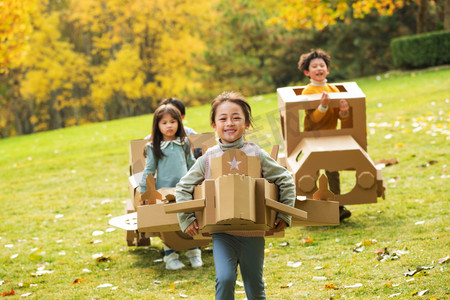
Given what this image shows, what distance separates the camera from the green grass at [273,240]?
4387 mm

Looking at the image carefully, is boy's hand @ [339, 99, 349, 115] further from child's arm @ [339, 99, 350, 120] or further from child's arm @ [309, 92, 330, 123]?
child's arm @ [309, 92, 330, 123]

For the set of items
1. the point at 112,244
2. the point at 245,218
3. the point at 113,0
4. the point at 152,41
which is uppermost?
the point at 113,0

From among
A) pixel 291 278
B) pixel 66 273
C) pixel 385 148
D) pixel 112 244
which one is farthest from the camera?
pixel 385 148

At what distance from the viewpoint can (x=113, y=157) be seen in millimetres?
12062

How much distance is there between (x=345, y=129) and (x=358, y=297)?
6.69ft

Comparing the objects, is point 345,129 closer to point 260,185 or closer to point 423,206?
point 423,206

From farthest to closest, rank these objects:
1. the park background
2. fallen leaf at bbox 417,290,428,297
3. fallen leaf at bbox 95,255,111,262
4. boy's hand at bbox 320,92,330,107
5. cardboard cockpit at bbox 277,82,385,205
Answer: fallen leaf at bbox 95,255,111,262 < boy's hand at bbox 320,92,330,107 < cardboard cockpit at bbox 277,82,385,205 < the park background < fallen leaf at bbox 417,290,428,297

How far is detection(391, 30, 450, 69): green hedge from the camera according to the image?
20.5m

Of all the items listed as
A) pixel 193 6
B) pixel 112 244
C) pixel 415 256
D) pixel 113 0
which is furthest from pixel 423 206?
pixel 113 0

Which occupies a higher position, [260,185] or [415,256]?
[260,185]

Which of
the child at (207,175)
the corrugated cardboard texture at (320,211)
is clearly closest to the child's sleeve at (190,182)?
the child at (207,175)

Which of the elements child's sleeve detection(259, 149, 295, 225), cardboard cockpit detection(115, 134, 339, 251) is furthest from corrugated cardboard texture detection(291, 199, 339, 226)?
child's sleeve detection(259, 149, 295, 225)

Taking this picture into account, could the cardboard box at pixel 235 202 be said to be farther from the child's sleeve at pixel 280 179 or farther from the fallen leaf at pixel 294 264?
the fallen leaf at pixel 294 264

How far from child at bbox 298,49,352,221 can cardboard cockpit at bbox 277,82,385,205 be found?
8 centimetres
